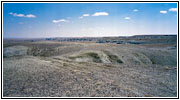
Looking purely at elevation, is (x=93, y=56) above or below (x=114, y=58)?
above

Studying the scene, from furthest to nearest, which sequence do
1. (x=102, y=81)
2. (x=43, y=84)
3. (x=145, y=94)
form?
(x=102, y=81) → (x=43, y=84) → (x=145, y=94)

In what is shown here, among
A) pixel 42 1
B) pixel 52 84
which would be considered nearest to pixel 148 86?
pixel 52 84

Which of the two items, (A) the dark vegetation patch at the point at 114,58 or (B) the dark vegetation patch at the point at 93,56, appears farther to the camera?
(A) the dark vegetation patch at the point at 114,58

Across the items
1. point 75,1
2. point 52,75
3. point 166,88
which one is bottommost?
point 166,88

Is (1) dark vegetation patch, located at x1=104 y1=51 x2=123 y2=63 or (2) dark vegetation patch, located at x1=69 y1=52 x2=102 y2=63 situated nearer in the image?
(2) dark vegetation patch, located at x1=69 y1=52 x2=102 y2=63

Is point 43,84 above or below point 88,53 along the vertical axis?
below

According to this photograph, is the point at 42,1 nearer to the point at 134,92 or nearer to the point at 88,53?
the point at 134,92

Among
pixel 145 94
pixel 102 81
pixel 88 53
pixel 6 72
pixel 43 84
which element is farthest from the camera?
pixel 88 53

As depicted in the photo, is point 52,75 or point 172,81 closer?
point 52,75

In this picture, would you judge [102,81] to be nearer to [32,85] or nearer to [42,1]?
[32,85]

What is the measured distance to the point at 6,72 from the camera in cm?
1520

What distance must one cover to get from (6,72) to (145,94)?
12930mm

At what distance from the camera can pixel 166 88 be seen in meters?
13.6

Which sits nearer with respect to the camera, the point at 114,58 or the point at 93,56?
the point at 93,56
